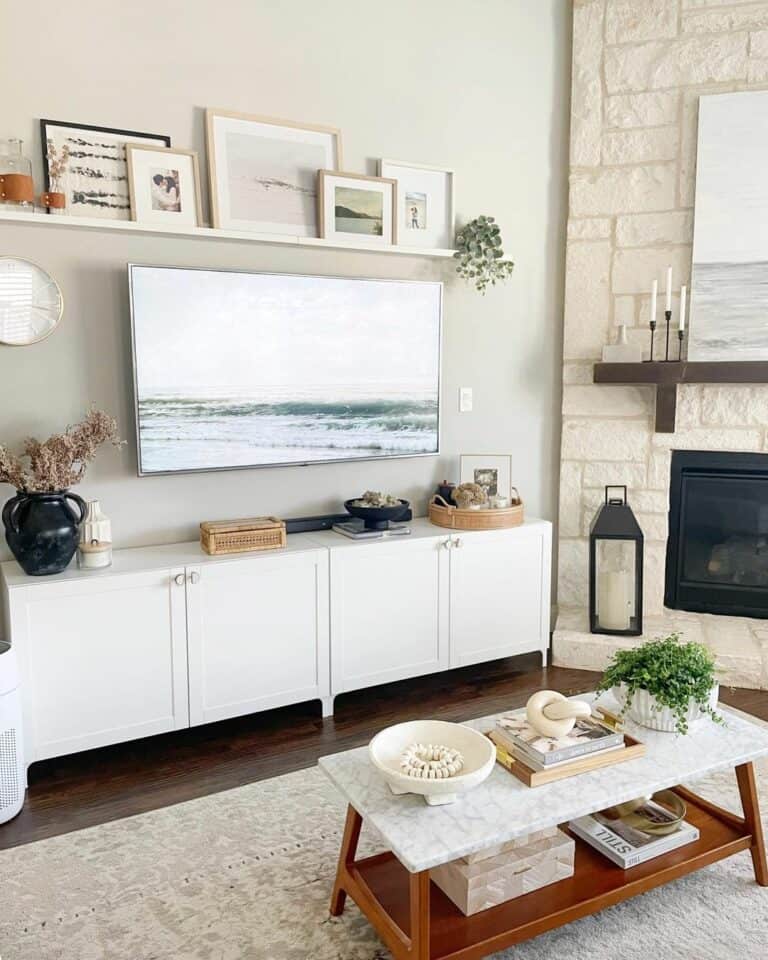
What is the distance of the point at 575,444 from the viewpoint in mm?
3848

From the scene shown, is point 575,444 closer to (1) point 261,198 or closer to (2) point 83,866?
(1) point 261,198

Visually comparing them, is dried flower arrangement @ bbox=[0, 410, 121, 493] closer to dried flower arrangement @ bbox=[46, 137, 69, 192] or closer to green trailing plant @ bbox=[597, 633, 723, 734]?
dried flower arrangement @ bbox=[46, 137, 69, 192]

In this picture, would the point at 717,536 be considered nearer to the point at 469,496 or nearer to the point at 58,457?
the point at 469,496

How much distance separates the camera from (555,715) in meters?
1.88

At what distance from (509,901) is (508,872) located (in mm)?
65

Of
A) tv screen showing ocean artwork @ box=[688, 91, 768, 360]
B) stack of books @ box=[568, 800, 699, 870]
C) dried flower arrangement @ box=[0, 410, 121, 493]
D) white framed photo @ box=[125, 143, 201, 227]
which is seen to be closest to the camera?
stack of books @ box=[568, 800, 699, 870]

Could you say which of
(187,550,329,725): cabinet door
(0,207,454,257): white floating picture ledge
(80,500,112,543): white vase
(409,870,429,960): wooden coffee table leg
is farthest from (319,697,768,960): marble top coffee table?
(0,207,454,257): white floating picture ledge

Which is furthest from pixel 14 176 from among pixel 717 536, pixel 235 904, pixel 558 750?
pixel 717 536

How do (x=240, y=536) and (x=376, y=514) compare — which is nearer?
(x=240, y=536)

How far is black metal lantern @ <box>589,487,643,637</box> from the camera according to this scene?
354 cm

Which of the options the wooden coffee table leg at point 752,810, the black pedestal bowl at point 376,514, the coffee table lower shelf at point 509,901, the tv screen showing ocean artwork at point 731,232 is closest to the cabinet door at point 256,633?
the black pedestal bowl at point 376,514

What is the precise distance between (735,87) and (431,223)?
57.1 inches

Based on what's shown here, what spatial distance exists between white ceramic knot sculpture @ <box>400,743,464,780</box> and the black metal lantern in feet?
6.45

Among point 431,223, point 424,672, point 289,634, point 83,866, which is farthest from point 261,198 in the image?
point 83,866
